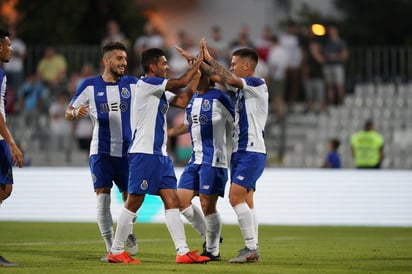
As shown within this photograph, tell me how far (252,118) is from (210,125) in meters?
0.69

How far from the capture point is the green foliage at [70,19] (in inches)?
1410

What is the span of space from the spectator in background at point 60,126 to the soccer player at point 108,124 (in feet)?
42.7

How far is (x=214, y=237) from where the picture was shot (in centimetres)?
1396

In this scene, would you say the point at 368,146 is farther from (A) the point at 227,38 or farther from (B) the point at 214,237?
(A) the point at 227,38

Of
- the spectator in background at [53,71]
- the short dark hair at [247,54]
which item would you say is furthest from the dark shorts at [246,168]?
the spectator in background at [53,71]

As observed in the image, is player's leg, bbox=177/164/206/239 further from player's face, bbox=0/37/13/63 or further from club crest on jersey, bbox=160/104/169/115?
player's face, bbox=0/37/13/63

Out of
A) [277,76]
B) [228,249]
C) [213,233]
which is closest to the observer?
[213,233]

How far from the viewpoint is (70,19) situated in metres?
36.3

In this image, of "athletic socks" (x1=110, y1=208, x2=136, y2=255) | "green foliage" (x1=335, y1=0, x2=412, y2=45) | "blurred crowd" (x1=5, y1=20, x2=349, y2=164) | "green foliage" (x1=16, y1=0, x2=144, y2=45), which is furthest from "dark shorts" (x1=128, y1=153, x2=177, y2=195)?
"green foliage" (x1=335, y1=0, x2=412, y2=45)

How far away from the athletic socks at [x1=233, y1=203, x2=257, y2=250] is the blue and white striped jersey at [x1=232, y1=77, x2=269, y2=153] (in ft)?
2.43

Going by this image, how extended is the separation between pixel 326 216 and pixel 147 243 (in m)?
6.91

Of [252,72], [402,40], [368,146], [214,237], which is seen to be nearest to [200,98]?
[252,72]

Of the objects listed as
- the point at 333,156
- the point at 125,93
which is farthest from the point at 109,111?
the point at 333,156

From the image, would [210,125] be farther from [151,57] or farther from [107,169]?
[107,169]
